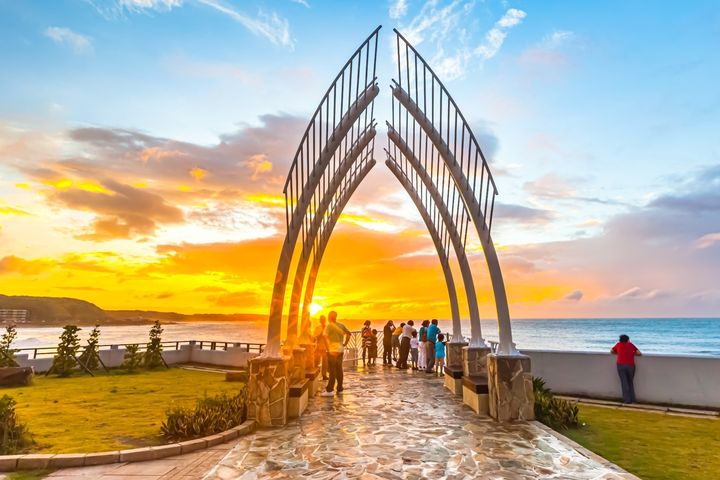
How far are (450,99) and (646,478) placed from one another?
7.48 metres

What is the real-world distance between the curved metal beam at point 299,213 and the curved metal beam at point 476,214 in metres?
0.95

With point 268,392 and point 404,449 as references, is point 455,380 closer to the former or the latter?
point 404,449

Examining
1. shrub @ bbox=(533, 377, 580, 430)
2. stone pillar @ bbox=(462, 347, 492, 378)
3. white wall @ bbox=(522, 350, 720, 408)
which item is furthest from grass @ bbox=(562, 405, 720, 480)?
stone pillar @ bbox=(462, 347, 492, 378)

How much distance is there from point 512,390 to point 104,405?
9349mm

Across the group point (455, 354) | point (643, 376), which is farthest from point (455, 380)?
point (643, 376)

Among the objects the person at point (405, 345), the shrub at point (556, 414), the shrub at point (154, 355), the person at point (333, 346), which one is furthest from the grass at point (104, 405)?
the shrub at point (556, 414)

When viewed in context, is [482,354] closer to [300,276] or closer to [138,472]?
[300,276]

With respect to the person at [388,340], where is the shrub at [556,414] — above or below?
below

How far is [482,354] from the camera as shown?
10.8 metres

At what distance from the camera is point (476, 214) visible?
9.18 m

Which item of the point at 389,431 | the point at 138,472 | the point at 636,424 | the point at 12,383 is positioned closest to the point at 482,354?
the point at 636,424

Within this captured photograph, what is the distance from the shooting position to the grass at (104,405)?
23.3 feet

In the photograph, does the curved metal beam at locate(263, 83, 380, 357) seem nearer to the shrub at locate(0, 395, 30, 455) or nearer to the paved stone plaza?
the paved stone plaza

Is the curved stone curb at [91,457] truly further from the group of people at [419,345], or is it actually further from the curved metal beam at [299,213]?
the group of people at [419,345]
